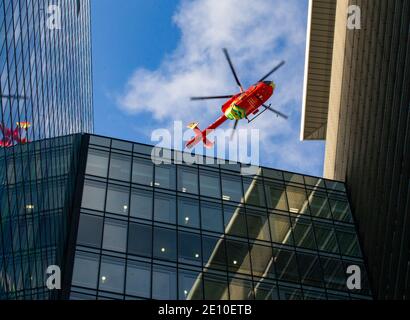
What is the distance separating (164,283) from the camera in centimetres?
A: 3212

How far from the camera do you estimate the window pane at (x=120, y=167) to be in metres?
39.6

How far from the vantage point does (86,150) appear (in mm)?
41469

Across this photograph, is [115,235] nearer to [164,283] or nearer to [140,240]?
[140,240]

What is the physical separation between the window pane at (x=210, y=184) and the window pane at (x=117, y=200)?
510cm

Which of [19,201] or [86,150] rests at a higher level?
[86,150]

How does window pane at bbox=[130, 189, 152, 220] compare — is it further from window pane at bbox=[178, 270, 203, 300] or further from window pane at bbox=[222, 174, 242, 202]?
window pane at bbox=[222, 174, 242, 202]

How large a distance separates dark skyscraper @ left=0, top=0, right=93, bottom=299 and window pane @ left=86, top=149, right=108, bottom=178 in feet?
3.87

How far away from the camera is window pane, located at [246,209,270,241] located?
37688 mm

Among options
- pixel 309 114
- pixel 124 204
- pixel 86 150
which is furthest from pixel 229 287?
pixel 309 114

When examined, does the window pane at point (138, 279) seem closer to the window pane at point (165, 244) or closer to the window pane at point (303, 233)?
the window pane at point (165, 244)

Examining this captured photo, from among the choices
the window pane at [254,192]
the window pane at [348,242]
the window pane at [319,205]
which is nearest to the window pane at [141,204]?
the window pane at [254,192]

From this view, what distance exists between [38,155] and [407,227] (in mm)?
17798

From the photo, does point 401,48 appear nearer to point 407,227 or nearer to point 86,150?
point 407,227

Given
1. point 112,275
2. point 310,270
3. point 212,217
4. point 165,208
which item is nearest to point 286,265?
point 310,270
